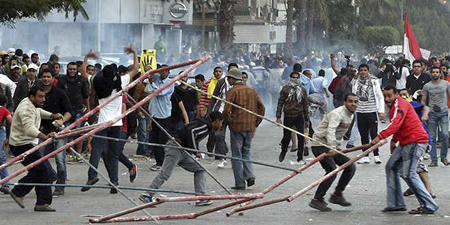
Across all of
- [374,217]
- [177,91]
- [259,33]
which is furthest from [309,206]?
[259,33]

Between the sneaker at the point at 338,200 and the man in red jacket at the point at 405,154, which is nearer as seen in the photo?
the man in red jacket at the point at 405,154

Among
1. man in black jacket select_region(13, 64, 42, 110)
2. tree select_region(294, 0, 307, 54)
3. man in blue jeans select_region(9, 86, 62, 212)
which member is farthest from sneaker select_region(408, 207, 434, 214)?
tree select_region(294, 0, 307, 54)

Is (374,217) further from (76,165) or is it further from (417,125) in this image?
(76,165)

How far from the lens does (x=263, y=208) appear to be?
11188 mm

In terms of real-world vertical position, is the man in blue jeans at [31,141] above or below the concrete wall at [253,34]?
above

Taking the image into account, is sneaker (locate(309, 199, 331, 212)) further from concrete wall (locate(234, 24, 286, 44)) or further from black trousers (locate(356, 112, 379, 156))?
concrete wall (locate(234, 24, 286, 44))

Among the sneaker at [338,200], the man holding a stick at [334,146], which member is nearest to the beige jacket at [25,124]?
the man holding a stick at [334,146]

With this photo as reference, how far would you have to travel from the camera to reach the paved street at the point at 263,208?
10.3 metres

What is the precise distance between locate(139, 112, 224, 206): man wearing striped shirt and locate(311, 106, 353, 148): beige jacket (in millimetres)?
1173

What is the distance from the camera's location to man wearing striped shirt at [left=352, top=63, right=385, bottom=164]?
51.9 feet

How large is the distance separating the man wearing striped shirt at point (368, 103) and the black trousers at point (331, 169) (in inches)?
183

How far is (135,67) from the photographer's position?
11.9m

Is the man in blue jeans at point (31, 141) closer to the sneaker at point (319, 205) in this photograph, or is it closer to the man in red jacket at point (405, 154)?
the sneaker at point (319, 205)

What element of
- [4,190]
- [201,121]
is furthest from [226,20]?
[201,121]
